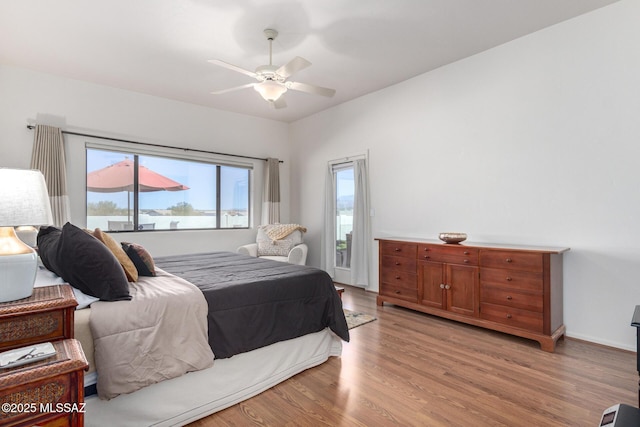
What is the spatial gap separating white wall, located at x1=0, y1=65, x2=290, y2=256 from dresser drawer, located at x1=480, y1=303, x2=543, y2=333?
383cm

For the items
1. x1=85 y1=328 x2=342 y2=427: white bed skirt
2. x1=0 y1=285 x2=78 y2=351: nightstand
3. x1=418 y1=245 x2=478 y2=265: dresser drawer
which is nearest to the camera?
x1=0 y1=285 x2=78 y2=351: nightstand

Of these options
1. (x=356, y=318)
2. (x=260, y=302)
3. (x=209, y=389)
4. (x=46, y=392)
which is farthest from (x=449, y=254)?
(x=46, y=392)

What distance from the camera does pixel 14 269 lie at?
1.23m

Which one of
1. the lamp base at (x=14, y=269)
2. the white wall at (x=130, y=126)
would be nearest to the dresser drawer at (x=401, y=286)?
the white wall at (x=130, y=126)

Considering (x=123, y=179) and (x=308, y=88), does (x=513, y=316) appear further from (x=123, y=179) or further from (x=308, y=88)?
(x=123, y=179)

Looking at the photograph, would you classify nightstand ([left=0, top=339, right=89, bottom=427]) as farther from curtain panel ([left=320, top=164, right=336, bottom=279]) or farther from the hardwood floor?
curtain panel ([left=320, top=164, right=336, bottom=279])

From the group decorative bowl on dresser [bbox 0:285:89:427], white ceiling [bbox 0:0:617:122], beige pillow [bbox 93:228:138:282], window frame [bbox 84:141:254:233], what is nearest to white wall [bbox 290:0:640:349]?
white ceiling [bbox 0:0:617:122]

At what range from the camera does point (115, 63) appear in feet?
12.1

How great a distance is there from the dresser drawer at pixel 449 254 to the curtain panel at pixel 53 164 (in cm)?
418

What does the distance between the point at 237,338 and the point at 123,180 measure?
11.9ft

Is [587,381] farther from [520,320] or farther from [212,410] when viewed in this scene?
[212,410]

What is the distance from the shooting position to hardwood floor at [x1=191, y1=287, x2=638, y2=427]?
182cm

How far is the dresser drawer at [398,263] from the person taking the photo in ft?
12.2

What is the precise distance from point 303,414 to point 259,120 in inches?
194
